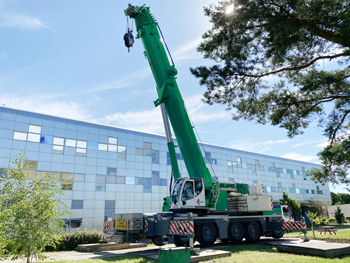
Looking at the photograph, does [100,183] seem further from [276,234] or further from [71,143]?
[276,234]

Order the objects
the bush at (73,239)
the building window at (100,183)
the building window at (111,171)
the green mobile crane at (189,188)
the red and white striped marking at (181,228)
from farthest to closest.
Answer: the building window at (111,171) → the building window at (100,183) → the bush at (73,239) → the green mobile crane at (189,188) → the red and white striped marking at (181,228)

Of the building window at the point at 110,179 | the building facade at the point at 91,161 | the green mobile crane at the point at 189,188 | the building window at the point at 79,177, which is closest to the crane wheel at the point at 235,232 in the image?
the green mobile crane at the point at 189,188

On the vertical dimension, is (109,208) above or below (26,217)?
above

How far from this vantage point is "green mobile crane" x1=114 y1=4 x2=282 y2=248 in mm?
12906

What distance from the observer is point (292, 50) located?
381 inches

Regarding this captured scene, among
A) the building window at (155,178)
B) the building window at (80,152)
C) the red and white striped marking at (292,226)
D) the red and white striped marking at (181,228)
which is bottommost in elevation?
the red and white striped marking at (292,226)

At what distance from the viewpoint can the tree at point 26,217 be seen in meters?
6.82

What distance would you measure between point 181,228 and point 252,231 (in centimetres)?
563

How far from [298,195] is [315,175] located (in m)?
48.5

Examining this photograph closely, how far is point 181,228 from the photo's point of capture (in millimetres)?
11586

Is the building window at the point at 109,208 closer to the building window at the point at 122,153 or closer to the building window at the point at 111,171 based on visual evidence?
the building window at the point at 111,171

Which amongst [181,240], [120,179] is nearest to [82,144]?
[120,179]

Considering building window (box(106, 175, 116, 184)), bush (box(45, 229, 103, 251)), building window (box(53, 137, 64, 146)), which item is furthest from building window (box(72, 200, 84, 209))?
bush (box(45, 229, 103, 251))

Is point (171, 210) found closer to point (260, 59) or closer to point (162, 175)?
point (260, 59)
